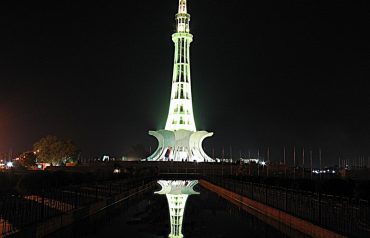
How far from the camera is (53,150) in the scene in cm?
5919

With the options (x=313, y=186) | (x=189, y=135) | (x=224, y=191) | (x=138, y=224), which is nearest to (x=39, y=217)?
(x=138, y=224)

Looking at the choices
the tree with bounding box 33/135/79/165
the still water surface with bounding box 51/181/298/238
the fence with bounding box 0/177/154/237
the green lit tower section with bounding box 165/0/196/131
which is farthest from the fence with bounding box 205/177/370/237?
the green lit tower section with bounding box 165/0/196/131

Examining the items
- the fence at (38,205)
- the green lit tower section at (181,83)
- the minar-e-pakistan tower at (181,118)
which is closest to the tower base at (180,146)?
the minar-e-pakistan tower at (181,118)

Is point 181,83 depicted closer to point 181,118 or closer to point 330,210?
point 181,118

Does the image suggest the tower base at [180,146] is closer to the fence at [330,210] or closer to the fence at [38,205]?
the fence at [38,205]

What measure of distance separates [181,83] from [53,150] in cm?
2089

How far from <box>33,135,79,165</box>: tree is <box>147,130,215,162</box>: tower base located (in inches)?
479

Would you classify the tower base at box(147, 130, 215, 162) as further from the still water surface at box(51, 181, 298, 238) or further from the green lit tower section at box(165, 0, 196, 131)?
the still water surface at box(51, 181, 298, 238)

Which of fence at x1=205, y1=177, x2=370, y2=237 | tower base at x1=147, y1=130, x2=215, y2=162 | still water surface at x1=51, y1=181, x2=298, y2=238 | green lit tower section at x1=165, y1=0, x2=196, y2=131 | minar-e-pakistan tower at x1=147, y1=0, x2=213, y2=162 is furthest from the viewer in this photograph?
green lit tower section at x1=165, y1=0, x2=196, y2=131

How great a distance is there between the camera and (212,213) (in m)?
14.7

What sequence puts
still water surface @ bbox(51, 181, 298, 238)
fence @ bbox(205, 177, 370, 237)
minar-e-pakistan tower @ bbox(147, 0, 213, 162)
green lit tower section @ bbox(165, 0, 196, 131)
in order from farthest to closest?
green lit tower section @ bbox(165, 0, 196, 131), minar-e-pakistan tower @ bbox(147, 0, 213, 162), still water surface @ bbox(51, 181, 298, 238), fence @ bbox(205, 177, 370, 237)

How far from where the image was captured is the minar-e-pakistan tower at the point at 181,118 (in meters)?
66.4

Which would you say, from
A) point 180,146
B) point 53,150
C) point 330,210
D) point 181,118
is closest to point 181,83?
point 181,118

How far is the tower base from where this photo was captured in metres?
66.0
